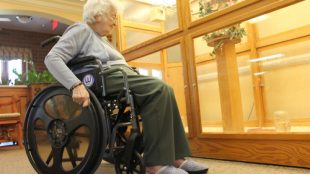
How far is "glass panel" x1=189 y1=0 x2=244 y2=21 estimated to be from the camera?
1792 mm

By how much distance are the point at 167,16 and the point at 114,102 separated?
1180 millimetres

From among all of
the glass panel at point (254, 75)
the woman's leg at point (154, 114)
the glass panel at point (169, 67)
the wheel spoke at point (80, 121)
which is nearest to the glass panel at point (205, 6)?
the glass panel at point (254, 75)

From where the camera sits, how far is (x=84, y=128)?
117 cm

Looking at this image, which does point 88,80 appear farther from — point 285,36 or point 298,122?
point 285,36

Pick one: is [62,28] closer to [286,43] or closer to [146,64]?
[146,64]

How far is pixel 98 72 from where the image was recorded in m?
1.21

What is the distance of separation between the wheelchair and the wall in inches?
309

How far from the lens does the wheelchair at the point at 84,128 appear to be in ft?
3.62

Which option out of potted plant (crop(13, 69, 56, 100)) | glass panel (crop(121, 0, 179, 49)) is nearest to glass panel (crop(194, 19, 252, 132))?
glass panel (crop(121, 0, 179, 49))

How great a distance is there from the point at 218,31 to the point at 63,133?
1102mm

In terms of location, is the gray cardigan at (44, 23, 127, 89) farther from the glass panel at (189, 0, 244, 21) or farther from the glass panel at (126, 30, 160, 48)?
the glass panel at (126, 30, 160, 48)

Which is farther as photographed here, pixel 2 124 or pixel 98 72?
pixel 2 124

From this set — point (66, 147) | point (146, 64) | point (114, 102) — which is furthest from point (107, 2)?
point (146, 64)

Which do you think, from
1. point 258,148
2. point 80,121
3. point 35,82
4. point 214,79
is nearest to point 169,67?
point 214,79
